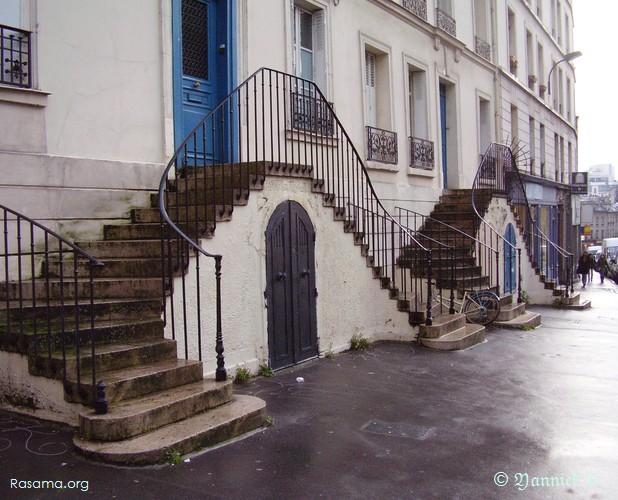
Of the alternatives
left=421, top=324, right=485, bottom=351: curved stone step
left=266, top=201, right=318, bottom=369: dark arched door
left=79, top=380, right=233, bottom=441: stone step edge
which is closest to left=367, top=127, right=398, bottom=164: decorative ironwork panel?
left=421, top=324, right=485, bottom=351: curved stone step

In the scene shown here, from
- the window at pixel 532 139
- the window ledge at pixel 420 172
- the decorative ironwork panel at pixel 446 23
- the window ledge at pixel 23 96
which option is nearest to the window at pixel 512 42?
the window at pixel 532 139

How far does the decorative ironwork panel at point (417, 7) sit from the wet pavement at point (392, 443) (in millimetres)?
8297

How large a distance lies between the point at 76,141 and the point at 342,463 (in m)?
4.32

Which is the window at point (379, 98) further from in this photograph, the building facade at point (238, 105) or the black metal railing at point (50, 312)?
the black metal railing at point (50, 312)

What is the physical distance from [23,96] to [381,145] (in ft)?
23.2

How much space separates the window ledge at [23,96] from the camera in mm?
5812

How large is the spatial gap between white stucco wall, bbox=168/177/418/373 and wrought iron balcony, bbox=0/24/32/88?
93.7 inches

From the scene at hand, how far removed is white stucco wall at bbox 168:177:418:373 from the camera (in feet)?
20.5

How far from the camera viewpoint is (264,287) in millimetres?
6746

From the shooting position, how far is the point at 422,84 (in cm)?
1365

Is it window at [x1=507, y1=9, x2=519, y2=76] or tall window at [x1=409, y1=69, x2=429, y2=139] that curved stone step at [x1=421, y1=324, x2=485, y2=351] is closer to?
tall window at [x1=409, y1=69, x2=429, y2=139]

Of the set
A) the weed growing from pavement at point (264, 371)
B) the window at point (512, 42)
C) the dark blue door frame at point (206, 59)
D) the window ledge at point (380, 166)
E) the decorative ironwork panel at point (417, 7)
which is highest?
the window at point (512, 42)

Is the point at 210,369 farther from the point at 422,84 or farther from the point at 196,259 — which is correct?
the point at 422,84

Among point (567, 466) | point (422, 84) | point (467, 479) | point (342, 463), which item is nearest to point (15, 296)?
point (342, 463)
